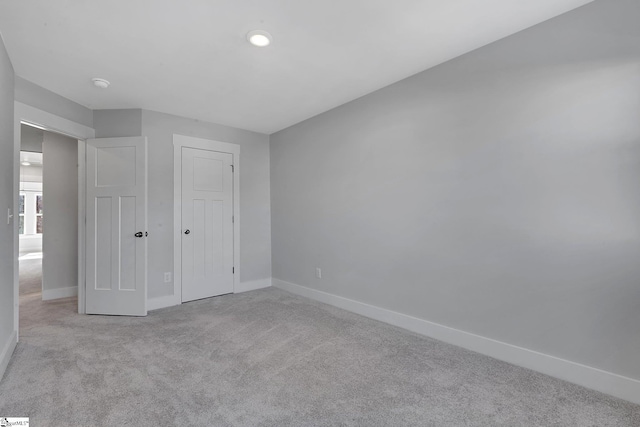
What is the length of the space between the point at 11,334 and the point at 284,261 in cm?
288

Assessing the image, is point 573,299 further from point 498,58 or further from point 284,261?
point 284,261

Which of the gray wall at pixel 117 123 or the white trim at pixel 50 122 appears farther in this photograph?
the gray wall at pixel 117 123

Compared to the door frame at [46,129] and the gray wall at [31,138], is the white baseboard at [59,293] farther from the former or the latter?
the gray wall at [31,138]

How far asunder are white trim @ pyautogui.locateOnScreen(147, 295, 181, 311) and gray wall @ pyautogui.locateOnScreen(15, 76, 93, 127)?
225 cm

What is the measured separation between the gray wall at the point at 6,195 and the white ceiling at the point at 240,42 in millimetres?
244

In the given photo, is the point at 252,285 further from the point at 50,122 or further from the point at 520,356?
the point at 520,356

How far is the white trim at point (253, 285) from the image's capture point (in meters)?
4.38

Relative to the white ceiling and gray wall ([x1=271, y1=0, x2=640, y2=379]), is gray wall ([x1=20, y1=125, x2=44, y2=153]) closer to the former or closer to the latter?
the white ceiling

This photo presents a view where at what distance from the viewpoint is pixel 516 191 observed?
223cm

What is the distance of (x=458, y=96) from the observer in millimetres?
2555

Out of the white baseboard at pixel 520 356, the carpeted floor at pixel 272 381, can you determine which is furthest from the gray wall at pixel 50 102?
the white baseboard at pixel 520 356

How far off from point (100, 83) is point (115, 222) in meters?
1.51

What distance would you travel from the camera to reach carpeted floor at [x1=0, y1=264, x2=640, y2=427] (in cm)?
169

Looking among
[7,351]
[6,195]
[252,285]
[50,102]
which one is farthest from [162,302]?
[50,102]
